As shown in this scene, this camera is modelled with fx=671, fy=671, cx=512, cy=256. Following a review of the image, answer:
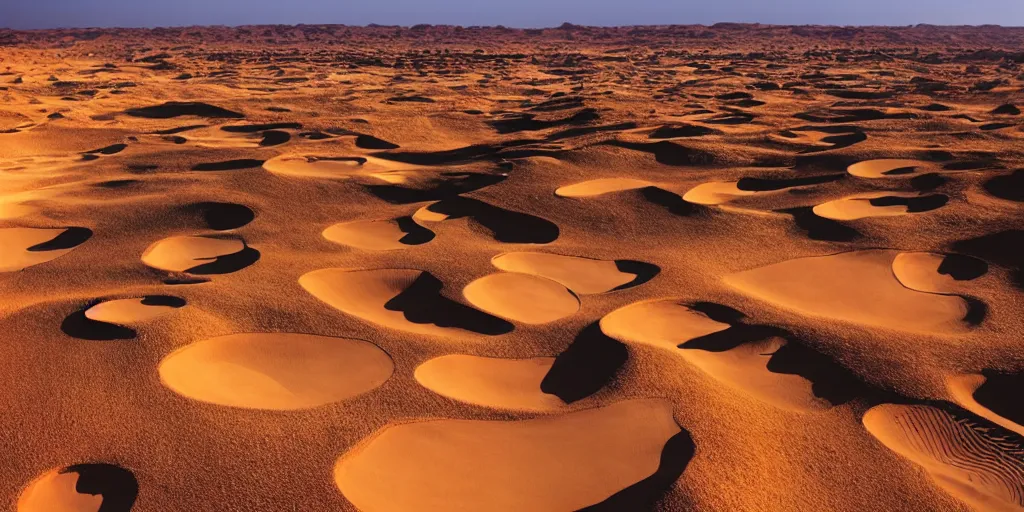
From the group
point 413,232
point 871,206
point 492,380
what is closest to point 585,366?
point 492,380

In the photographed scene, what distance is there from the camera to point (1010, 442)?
1.56 meters

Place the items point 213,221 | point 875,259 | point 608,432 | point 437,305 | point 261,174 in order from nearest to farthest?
point 608,432, point 437,305, point 875,259, point 213,221, point 261,174

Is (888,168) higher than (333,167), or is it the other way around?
(888,168)

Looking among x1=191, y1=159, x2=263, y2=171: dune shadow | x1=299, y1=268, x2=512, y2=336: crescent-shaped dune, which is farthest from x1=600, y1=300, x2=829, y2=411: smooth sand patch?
x1=191, y1=159, x2=263, y2=171: dune shadow

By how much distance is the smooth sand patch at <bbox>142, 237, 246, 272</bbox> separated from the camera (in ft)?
8.68

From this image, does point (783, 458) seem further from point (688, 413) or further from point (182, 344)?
point (182, 344)

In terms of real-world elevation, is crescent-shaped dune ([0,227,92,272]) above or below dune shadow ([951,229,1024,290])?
below

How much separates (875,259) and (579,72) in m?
11.6

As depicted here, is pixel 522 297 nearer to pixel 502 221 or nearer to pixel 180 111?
pixel 502 221

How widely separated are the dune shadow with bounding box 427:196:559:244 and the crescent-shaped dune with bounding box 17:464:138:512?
1.81 metres

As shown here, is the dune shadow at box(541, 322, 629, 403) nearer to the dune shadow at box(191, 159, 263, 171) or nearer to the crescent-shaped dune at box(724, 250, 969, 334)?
the crescent-shaped dune at box(724, 250, 969, 334)

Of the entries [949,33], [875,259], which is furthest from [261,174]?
[949,33]

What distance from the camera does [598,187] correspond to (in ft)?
11.8

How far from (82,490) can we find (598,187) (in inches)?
107
